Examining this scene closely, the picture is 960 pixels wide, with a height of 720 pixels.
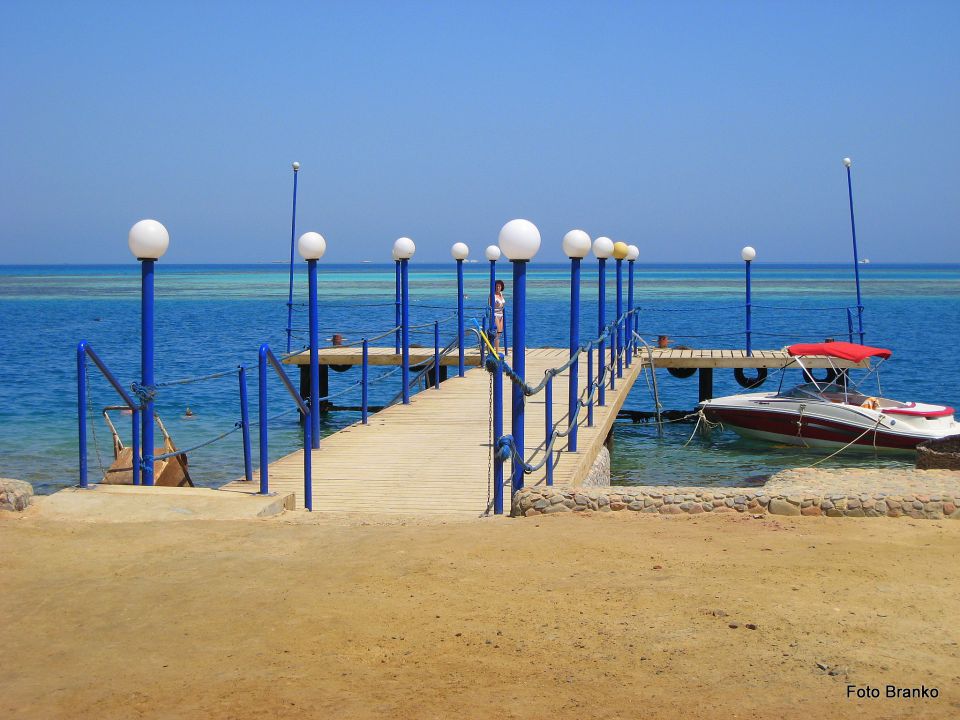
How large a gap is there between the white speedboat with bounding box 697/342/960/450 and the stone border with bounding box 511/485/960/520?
10395 mm

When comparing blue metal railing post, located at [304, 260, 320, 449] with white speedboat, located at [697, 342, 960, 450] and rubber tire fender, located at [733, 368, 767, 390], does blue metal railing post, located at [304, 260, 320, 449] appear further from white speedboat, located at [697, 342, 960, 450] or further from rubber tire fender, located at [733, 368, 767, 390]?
rubber tire fender, located at [733, 368, 767, 390]

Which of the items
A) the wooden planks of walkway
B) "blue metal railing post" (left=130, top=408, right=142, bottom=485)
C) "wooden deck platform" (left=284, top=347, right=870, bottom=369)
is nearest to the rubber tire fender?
"wooden deck platform" (left=284, top=347, right=870, bottom=369)

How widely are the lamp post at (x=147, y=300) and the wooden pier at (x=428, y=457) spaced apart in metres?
0.67

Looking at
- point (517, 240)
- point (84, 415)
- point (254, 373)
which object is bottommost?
point (254, 373)

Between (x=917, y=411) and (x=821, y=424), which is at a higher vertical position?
(x=917, y=411)

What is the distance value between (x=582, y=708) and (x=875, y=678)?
3.94ft

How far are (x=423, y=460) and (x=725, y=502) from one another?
3.70 m

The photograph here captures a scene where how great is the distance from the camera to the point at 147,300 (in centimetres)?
845

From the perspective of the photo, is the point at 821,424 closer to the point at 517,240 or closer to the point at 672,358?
the point at 672,358

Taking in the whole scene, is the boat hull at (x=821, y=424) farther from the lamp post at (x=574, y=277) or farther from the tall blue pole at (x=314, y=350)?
the tall blue pole at (x=314, y=350)

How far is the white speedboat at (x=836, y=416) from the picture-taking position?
17.0m

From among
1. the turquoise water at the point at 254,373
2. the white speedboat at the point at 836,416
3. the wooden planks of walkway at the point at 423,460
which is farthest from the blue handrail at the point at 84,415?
the white speedboat at the point at 836,416

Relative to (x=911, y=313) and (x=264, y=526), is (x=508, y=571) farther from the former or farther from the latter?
(x=911, y=313)

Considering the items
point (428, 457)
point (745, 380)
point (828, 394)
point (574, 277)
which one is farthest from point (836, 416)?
point (428, 457)
